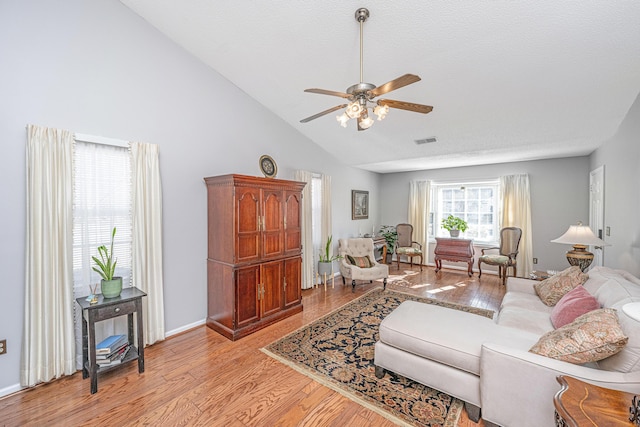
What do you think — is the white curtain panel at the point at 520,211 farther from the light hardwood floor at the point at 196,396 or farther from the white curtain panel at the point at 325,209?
the light hardwood floor at the point at 196,396

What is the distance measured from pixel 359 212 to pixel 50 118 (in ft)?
17.8

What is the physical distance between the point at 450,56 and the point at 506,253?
443 cm

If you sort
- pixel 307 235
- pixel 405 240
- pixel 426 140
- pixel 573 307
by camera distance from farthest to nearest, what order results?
1. pixel 405 240
2. pixel 307 235
3. pixel 426 140
4. pixel 573 307

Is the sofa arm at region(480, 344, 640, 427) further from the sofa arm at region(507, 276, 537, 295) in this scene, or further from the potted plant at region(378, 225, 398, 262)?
the potted plant at region(378, 225, 398, 262)

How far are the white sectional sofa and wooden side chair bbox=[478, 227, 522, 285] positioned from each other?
2.52m

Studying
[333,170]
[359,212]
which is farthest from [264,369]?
[359,212]

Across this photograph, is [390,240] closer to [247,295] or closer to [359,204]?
[359,204]

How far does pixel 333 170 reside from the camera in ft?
18.3

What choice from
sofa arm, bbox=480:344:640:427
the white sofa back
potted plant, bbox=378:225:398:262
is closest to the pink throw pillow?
the white sofa back

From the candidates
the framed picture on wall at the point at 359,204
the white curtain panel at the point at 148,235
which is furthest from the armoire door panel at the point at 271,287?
the framed picture on wall at the point at 359,204

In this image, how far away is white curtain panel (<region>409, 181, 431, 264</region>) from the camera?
661 centimetres

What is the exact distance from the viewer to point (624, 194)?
9.98 ft

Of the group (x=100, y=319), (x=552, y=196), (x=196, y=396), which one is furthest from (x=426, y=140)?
(x=100, y=319)

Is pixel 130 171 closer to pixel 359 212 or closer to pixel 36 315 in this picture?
pixel 36 315
